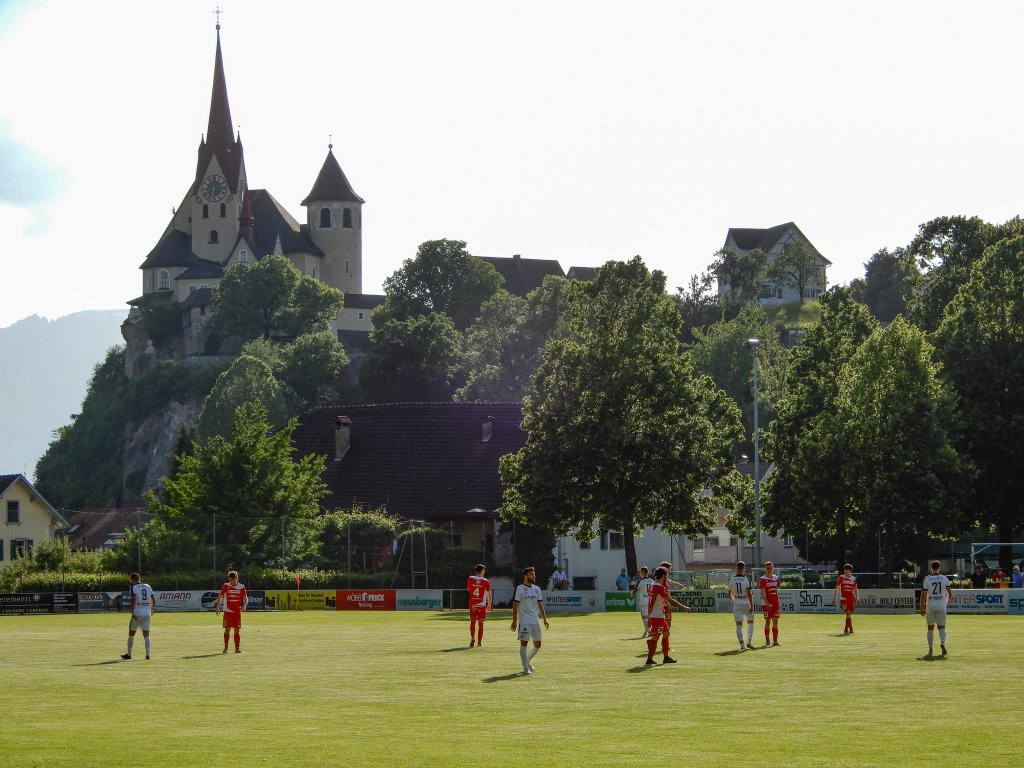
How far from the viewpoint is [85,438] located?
177750 mm

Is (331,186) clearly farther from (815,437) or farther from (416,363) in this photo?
(815,437)

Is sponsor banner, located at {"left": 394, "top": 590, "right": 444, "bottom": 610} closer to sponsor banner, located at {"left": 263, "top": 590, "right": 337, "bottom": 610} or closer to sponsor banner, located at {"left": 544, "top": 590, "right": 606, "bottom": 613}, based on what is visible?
sponsor banner, located at {"left": 263, "top": 590, "right": 337, "bottom": 610}

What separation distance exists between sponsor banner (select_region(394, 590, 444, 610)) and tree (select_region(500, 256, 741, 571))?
198 inches

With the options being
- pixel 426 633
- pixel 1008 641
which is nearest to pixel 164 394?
pixel 426 633

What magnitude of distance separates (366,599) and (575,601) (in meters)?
8.96

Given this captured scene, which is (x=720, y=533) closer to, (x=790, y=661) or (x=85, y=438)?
(x=790, y=661)

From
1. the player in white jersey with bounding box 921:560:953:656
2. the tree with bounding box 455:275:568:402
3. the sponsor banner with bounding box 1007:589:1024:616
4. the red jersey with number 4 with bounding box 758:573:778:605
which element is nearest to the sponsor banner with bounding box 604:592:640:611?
the sponsor banner with bounding box 1007:589:1024:616

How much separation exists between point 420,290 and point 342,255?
96.5ft

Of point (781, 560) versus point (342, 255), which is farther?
point (342, 255)

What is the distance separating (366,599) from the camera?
65562 mm

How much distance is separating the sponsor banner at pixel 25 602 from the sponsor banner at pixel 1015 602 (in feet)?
121

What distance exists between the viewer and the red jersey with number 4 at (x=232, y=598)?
35.5 meters

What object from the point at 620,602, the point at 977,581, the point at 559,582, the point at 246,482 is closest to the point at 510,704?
the point at 620,602

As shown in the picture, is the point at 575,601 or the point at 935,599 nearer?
the point at 935,599
